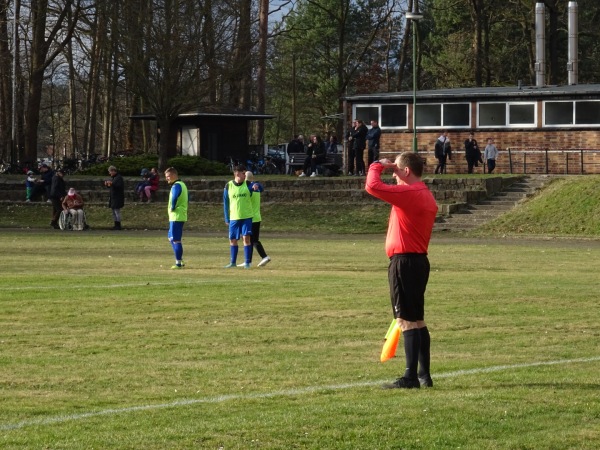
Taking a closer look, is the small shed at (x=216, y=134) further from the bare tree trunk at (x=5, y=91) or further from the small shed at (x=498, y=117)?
the small shed at (x=498, y=117)

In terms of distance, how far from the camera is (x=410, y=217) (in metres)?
10.1

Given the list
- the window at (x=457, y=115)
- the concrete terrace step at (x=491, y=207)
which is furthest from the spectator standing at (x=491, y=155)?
the window at (x=457, y=115)

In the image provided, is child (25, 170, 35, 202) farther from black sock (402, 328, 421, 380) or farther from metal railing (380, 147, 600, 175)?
black sock (402, 328, 421, 380)

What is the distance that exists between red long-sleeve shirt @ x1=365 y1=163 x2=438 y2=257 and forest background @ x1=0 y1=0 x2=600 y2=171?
4249cm

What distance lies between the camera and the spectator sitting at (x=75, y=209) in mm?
42188

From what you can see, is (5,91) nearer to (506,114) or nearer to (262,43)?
(262,43)

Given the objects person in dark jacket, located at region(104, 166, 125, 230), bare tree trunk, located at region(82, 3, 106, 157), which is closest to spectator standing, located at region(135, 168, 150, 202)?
person in dark jacket, located at region(104, 166, 125, 230)

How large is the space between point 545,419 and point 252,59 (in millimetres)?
51040

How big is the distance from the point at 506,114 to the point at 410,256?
46.1m

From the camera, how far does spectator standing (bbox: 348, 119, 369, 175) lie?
50.1 m

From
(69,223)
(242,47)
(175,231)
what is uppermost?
(242,47)

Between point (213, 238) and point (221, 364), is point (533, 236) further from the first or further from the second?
point (221, 364)

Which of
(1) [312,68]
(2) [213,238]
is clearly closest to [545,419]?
(2) [213,238]

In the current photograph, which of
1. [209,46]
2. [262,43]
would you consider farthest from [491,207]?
[262,43]
